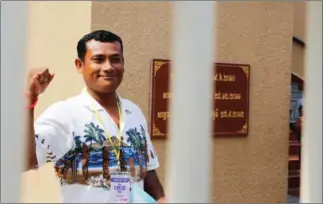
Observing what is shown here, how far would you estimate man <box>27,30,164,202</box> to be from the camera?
2807 millimetres

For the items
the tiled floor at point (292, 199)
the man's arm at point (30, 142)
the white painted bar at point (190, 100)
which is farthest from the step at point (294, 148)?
the white painted bar at point (190, 100)

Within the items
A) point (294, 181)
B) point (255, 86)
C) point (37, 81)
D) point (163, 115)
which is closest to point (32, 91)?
point (37, 81)

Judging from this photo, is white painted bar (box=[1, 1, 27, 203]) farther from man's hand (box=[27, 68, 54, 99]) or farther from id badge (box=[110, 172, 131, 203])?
id badge (box=[110, 172, 131, 203])

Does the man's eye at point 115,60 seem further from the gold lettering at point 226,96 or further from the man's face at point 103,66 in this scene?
the gold lettering at point 226,96

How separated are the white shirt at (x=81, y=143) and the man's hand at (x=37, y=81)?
33cm

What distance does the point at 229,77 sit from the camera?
545cm

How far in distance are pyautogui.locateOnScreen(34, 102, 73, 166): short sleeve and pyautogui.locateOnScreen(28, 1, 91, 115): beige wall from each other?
1.72 m

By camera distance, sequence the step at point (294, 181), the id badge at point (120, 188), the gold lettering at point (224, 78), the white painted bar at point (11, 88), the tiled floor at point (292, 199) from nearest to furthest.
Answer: the white painted bar at point (11, 88), the id badge at point (120, 188), the gold lettering at point (224, 78), the tiled floor at point (292, 199), the step at point (294, 181)

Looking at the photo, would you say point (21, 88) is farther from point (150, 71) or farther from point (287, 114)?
point (287, 114)

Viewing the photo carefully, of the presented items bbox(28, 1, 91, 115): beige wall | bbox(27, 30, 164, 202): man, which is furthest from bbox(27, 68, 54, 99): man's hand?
bbox(28, 1, 91, 115): beige wall

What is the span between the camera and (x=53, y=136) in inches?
109

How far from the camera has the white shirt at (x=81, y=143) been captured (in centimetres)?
279

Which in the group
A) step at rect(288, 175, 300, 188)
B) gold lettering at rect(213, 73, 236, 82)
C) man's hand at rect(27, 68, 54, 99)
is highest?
gold lettering at rect(213, 73, 236, 82)

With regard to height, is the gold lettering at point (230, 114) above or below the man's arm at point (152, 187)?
above
